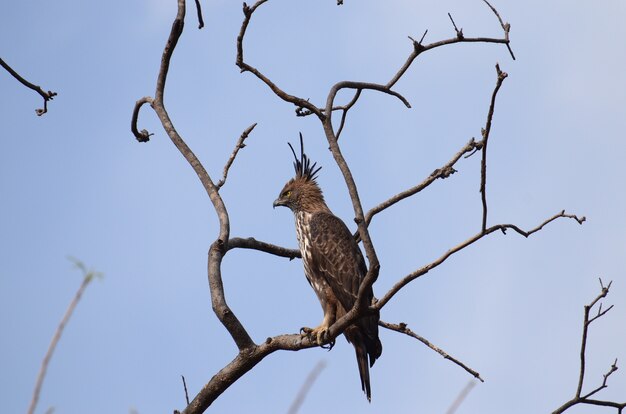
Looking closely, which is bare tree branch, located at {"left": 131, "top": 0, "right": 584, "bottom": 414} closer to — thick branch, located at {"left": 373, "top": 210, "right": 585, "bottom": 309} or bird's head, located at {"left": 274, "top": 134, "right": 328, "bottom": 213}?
thick branch, located at {"left": 373, "top": 210, "right": 585, "bottom": 309}

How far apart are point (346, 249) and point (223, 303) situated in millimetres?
2109

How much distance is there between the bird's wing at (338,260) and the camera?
24.5ft

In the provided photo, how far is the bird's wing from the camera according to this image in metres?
7.46

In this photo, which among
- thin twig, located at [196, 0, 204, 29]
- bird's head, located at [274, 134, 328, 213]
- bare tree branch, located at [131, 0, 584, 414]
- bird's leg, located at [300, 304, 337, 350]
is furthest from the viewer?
bird's head, located at [274, 134, 328, 213]

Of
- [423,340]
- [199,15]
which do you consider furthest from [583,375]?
[199,15]

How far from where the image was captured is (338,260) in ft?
24.9

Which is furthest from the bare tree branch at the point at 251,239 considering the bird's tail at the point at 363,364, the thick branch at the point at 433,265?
the bird's tail at the point at 363,364

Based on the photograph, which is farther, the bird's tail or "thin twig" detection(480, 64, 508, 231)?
the bird's tail

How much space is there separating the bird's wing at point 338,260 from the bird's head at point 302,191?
97cm

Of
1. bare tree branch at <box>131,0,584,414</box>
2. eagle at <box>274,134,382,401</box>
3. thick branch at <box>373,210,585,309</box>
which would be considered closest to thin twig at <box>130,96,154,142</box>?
bare tree branch at <box>131,0,584,414</box>

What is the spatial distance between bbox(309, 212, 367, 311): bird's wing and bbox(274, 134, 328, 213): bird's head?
973 millimetres

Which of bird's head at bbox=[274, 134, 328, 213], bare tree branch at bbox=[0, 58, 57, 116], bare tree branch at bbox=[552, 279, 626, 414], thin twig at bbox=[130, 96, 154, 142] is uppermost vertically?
bird's head at bbox=[274, 134, 328, 213]

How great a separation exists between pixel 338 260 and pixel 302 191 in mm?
1659

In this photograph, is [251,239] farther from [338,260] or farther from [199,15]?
[199,15]
